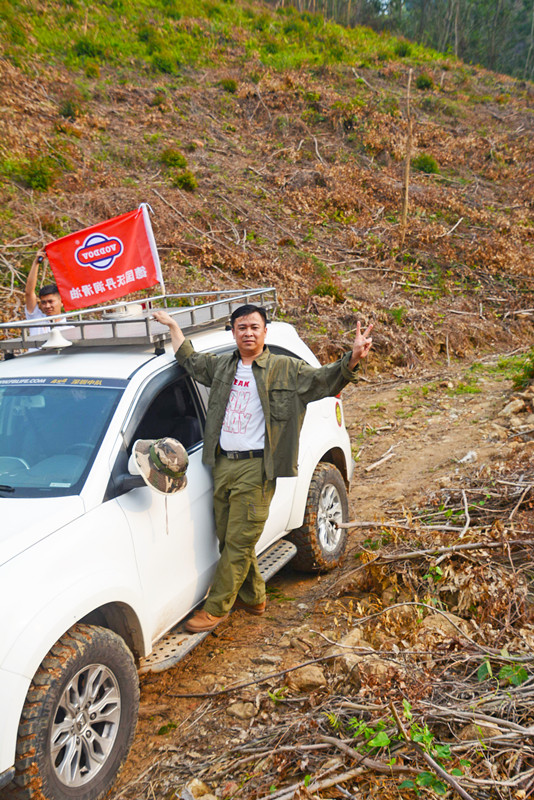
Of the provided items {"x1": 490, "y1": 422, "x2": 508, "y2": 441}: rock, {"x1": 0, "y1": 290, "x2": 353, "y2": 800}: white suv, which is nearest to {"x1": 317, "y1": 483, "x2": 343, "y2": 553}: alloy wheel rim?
{"x1": 0, "y1": 290, "x2": 353, "y2": 800}: white suv

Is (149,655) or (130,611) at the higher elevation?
(130,611)

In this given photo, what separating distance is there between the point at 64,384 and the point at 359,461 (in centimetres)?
498

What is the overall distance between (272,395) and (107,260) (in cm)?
233

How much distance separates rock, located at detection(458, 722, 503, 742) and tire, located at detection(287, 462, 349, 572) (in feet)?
7.09

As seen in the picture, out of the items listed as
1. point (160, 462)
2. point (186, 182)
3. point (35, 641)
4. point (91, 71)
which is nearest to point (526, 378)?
point (160, 462)

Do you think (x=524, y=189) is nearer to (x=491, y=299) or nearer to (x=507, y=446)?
(x=491, y=299)

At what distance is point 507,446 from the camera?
6672mm

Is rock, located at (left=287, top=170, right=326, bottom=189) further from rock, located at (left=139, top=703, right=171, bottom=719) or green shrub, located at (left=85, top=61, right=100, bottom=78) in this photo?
rock, located at (left=139, top=703, right=171, bottom=719)

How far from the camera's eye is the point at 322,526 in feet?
15.7

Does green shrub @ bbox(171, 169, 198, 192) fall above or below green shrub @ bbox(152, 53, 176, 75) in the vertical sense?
below

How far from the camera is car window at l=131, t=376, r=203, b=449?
3447 millimetres

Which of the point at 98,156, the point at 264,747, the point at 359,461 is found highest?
the point at 98,156

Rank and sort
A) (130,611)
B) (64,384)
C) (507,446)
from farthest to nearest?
(507,446), (64,384), (130,611)

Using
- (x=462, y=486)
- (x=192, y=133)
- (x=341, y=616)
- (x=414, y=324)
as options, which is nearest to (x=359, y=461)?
(x=462, y=486)
